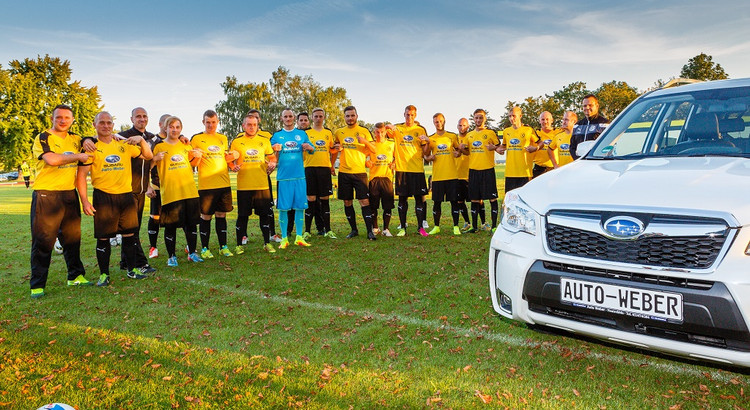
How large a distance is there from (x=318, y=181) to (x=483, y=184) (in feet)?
10.7

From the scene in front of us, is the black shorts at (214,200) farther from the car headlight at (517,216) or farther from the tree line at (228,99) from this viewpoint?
the tree line at (228,99)

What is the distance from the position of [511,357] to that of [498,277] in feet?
2.69

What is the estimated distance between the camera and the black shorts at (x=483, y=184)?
9414mm

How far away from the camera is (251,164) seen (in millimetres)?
7977

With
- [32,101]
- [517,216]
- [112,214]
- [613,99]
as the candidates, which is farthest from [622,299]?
[32,101]

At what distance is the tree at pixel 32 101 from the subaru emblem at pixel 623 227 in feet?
169

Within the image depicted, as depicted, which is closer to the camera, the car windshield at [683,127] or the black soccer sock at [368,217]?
the car windshield at [683,127]

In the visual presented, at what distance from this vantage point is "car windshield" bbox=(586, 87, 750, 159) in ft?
11.4

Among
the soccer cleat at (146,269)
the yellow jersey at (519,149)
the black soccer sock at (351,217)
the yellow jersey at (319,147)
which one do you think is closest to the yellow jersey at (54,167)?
the soccer cleat at (146,269)

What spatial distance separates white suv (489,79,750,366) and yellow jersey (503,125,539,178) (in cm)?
566

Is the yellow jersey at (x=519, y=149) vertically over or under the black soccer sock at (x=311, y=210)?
over

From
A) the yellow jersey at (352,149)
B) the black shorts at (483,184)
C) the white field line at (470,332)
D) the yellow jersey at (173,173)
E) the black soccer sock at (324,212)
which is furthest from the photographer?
the black soccer sock at (324,212)

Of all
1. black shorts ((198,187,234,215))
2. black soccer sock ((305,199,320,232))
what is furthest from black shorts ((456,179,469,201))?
black shorts ((198,187,234,215))

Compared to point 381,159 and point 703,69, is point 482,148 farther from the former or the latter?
point 703,69
